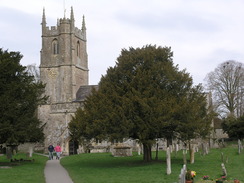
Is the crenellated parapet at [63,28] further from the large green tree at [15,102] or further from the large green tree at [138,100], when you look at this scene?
the large green tree at [138,100]

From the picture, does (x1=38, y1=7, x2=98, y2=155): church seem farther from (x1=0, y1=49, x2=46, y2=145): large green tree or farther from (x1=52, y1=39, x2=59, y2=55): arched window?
(x1=0, y1=49, x2=46, y2=145): large green tree

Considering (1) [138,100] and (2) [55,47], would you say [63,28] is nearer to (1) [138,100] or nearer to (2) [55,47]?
(2) [55,47]

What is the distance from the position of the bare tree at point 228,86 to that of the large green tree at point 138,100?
25520mm

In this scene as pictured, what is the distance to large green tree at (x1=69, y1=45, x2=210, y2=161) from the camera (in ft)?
73.2

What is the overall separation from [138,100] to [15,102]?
8147 millimetres

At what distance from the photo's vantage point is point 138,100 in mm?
22594

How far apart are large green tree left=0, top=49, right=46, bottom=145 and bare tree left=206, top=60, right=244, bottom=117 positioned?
29.3 meters

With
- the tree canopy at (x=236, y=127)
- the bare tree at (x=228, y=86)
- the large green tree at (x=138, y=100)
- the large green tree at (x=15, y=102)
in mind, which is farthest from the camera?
the bare tree at (x=228, y=86)

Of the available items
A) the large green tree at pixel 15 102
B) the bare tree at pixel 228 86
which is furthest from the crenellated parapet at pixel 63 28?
the large green tree at pixel 15 102

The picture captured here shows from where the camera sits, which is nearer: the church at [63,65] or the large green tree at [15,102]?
the large green tree at [15,102]

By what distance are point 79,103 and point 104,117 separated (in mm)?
22965

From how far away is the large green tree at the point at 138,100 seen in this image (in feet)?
73.2

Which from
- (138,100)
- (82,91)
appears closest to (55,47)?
(82,91)

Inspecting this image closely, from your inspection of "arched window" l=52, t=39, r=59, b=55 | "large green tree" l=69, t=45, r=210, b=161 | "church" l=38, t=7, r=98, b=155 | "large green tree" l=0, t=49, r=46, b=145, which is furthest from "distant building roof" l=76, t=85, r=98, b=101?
"large green tree" l=69, t=45, r=210, b=161
